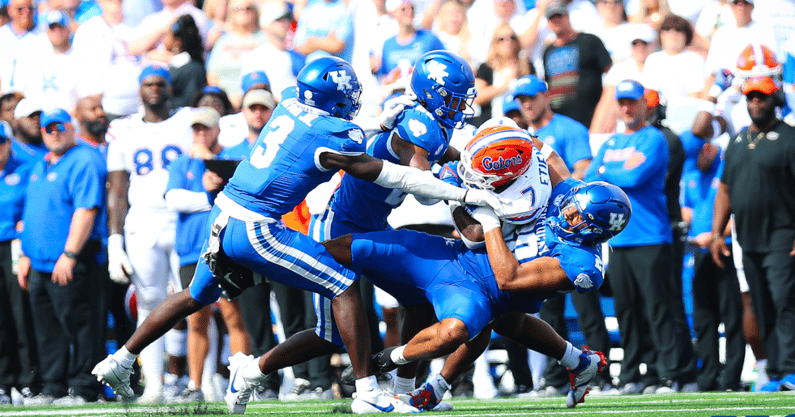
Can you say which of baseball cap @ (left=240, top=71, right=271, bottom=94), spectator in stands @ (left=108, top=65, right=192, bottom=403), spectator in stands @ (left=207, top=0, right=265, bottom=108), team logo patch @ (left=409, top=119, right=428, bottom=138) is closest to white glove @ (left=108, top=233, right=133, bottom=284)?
spectator in stands @ (left=108, top=65, right=192, bottom=403)

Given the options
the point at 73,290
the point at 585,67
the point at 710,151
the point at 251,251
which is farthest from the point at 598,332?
the point at 73,290

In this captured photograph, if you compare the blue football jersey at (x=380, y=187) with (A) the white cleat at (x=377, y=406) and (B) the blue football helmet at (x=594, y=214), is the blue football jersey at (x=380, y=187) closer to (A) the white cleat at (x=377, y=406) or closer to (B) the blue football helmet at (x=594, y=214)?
(B) the blue football helmet at (x=594, y=214)

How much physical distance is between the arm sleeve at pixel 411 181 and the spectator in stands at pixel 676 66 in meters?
3.81

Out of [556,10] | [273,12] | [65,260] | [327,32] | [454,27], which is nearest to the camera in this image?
[65,260]

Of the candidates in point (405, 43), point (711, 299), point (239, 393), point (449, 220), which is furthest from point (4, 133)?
point (711, 299)

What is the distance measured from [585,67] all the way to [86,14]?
513 cm

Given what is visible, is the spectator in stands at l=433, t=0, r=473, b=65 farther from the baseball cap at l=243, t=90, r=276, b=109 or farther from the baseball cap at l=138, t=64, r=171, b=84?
the baseball cap at l=138, t=64, r=171, b=84

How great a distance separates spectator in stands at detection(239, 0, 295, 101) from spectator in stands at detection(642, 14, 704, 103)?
2.94m

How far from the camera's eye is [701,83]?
882 centimetres

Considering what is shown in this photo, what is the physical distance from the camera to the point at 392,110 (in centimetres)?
575

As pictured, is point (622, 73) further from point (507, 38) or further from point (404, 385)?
point (404, 385)

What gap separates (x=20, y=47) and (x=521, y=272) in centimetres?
640

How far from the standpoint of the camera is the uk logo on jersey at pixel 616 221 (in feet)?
18.1

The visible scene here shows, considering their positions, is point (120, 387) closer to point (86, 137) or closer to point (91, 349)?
point (91, 349)
